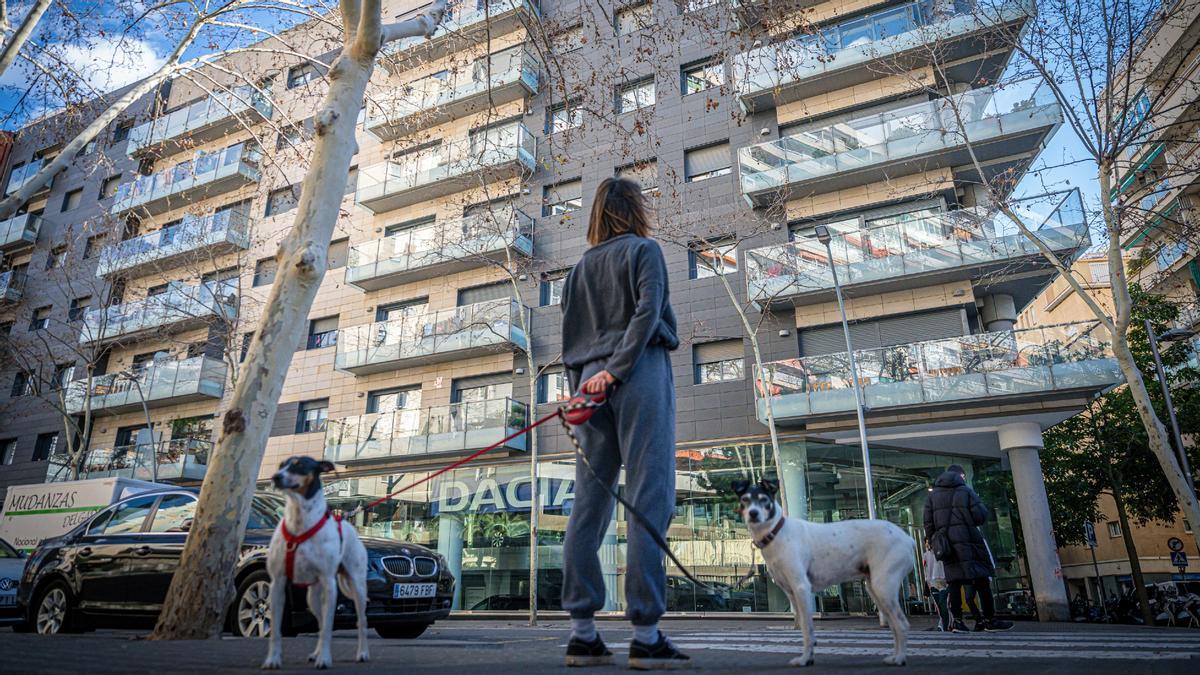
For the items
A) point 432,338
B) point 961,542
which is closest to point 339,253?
point 432,338

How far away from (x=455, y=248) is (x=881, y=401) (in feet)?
43.2

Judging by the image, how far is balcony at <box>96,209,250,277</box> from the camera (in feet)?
88.6

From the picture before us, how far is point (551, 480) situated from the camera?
755 inches

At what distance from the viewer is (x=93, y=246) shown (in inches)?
1252

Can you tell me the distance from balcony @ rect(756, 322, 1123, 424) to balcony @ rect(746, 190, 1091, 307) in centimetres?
183

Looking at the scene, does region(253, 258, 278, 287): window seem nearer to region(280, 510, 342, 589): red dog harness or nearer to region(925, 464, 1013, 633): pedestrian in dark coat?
region(925, 464, 1013, 633): pedestrian in dark coat

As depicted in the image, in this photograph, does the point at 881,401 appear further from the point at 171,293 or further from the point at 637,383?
the point at 171,293

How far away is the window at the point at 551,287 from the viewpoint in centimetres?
2225

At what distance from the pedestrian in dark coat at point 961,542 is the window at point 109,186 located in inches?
1460

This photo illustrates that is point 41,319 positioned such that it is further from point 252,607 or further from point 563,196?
point 252,607

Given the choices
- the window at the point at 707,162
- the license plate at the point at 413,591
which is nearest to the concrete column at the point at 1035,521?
the window at the point at 707,162

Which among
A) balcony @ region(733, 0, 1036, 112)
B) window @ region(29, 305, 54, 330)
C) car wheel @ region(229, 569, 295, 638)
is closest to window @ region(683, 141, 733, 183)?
balcony @ region(733, 0, 1036, 112)

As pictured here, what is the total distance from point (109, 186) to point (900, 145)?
34.3 metres

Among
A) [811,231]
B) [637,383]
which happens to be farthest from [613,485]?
[811,231]
